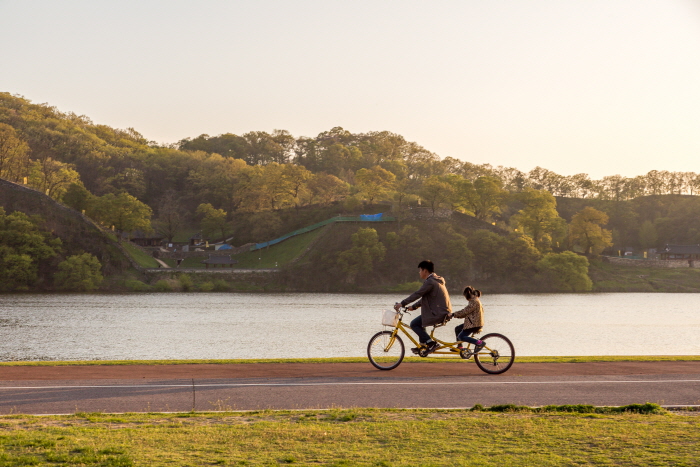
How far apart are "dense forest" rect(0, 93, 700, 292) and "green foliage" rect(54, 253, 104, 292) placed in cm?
1814

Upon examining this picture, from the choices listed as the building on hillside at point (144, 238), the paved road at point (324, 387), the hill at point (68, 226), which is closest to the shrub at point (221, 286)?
the hill at point (68, 226)

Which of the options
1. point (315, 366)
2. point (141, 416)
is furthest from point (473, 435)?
point (315, 366)

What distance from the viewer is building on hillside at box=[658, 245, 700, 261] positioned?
114125 millimetres

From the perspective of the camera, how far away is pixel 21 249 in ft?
274

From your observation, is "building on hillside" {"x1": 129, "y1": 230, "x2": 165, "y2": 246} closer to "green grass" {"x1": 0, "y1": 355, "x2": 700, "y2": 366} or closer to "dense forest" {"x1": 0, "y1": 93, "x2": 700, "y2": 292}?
"dense forest" {"x1": 0, "y1": 93, "x2": 700, "y2": 292}

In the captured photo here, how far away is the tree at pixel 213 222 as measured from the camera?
111875 mm

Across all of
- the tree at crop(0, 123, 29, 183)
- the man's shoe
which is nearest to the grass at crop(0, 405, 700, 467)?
the man's shoe

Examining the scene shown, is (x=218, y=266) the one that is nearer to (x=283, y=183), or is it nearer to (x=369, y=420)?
(x=283, y=183)

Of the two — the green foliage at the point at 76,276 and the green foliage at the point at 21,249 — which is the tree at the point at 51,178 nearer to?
the green foliage at the point at 21,249

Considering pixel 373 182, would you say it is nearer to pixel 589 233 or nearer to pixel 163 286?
pixel 589 233

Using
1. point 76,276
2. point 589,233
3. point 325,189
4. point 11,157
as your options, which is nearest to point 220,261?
point 76,276

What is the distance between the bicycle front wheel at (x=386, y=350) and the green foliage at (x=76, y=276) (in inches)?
Result: 3014

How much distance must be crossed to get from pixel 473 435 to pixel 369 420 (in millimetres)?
1710

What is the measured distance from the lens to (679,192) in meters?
150
